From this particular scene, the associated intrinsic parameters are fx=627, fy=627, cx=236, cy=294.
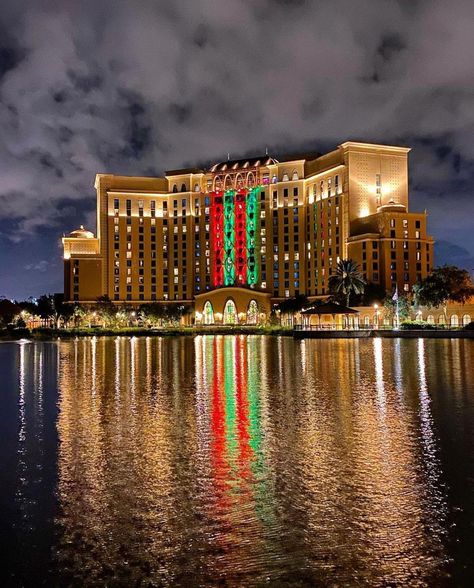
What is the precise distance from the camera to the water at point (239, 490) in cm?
816

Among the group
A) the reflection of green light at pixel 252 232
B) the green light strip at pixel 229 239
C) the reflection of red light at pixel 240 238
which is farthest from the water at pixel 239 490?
the green light strip at pixel 229 239

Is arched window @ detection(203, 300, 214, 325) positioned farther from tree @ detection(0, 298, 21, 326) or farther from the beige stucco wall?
tree @ detection(0, 298, 21, 326)

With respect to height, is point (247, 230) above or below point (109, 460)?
above

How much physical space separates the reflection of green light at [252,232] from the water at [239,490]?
14869cm

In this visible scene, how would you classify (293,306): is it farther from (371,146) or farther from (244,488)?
(244,488)

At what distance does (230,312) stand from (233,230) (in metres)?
23.9

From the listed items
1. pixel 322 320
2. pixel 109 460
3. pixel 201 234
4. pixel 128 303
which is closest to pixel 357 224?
pixel 322 320

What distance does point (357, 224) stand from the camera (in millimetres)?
143625

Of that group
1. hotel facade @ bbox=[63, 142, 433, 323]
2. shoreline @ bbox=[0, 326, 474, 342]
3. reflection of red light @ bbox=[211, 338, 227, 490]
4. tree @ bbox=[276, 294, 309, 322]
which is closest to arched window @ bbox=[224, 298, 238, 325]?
hotel facade @ bbox=[63, 142, 433, 323]

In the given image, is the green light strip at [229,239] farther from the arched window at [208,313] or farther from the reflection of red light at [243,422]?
the reflection of red light at [243,422]

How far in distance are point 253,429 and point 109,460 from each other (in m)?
4.57

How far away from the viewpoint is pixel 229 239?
175m

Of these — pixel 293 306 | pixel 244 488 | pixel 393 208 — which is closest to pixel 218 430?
pixel 244 488

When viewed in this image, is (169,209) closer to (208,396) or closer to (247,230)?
(247,230)
